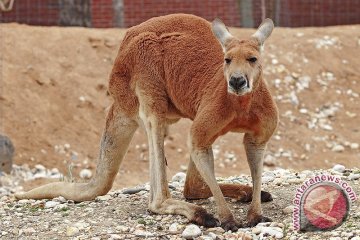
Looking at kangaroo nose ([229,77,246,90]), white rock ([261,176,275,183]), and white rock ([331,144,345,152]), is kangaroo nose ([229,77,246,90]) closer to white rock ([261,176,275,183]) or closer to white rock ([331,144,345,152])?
white rock ([261,176,275,183])

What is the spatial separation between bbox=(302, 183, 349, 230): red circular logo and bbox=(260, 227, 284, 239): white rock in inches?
7.9

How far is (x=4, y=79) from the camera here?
44.2 feet

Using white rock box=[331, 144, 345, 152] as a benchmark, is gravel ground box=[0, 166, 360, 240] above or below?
above

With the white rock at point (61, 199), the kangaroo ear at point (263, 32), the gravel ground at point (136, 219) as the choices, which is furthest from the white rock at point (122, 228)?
the kangaroo ear at point (263, 32)

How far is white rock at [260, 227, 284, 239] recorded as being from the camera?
6027 millimetres

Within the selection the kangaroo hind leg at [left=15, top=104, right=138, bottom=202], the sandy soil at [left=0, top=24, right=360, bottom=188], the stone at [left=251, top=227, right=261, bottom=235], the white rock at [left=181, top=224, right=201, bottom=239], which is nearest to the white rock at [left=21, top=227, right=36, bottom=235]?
the kangaroo hind leg at [left=15, top=104, right=138, bottom=202]

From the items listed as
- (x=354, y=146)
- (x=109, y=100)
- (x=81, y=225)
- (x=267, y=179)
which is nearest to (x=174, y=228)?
(x=81, y=225)

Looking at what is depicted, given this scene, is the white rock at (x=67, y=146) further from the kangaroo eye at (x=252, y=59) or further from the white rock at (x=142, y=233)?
the kangaroo eye at (x=252, y=59)

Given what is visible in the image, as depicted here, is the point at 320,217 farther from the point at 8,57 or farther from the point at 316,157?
the point at 8,57

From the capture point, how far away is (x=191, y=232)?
243 inches

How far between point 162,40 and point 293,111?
7.30m

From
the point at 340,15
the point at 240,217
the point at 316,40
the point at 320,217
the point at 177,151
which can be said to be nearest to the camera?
the point at 320,217

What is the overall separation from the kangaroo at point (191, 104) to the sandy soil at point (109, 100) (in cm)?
451

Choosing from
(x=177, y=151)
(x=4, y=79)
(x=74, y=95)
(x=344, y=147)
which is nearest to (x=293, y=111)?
(x=344, y=147)
